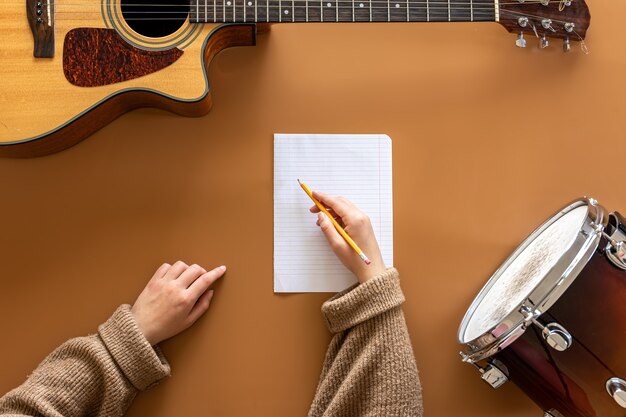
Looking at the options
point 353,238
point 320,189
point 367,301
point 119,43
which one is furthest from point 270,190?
point 119,43

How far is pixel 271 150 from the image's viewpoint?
1203mm

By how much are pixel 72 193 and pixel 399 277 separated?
29.9 inches

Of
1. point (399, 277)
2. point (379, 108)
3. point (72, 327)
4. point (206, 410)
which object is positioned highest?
point (379, 108)

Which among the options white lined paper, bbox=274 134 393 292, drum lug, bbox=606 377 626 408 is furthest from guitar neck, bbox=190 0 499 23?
drum lug, bbox=606 377 626 408

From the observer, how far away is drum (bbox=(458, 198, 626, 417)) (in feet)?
2.93

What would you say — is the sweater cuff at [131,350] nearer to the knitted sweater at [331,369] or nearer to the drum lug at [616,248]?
the knitted sweater at [331,369]

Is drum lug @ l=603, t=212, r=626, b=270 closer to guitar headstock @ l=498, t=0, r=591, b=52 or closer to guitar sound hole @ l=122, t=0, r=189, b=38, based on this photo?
guitar headstock @ l=498, t=0, r=591, b=52

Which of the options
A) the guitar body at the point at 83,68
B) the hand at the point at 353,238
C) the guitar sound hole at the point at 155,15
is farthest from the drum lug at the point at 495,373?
the guitar sound hole at the point at 155,15

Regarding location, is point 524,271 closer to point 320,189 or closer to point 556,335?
point 556,335

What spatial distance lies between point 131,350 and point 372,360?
49 cm

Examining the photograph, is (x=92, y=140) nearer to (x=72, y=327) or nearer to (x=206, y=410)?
(x=72, y=327)

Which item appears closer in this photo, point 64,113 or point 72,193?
point 64,113

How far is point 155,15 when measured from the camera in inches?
43.4

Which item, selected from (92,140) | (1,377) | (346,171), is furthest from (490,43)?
(1,377)
